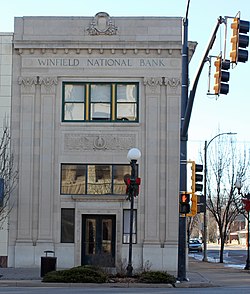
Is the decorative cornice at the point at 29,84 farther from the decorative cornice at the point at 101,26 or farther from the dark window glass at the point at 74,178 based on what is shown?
the dark window glass at the point at 74,178

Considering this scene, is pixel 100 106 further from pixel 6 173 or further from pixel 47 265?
pixel 47 265

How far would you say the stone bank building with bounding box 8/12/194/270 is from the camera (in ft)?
104

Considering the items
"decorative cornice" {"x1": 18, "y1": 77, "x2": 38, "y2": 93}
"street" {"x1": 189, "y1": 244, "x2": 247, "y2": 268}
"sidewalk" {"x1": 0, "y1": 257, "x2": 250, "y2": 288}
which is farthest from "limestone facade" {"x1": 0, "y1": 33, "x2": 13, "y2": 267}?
"street" {"x1": 189, "y1": 244, "x2": 247, "y2": 268}

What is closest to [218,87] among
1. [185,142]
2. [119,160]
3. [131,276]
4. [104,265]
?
[185,142]

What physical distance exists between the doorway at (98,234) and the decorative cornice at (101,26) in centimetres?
872

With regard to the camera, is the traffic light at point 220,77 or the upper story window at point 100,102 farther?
the upper story window at point 100,102

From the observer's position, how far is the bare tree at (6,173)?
3059 centimetres

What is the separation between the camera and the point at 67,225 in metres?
32.1

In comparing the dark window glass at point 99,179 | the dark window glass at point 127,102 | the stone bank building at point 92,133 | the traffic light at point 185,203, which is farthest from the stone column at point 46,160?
the traffic light at point 185,203

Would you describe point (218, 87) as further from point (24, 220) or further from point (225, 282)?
point (24, 220)

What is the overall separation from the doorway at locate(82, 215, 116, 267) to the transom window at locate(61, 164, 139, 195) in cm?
127

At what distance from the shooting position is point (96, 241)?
32.3 meters

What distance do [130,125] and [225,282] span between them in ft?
30.5

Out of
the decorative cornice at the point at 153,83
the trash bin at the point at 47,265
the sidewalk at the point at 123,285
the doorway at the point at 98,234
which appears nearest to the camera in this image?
the sidewalk at the point at 123,285
